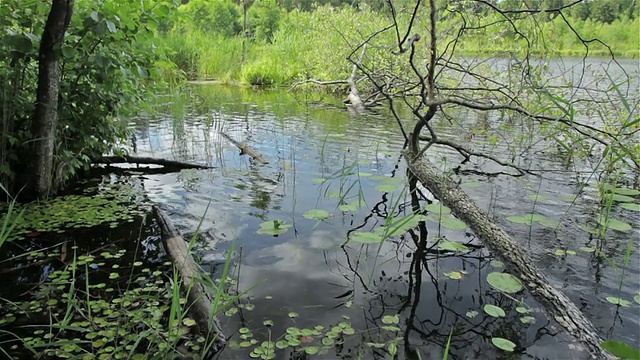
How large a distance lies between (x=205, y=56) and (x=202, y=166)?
1245 centimetres

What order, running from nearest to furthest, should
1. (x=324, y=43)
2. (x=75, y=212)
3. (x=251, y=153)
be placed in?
(x=75, y=212) → (x=251, y=153) → (x=324, y=43)

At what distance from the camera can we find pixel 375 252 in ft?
11.5

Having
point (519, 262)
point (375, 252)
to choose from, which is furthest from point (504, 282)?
point (375, 252)

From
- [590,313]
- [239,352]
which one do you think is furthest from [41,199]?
[590,313]

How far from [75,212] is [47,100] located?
99cm

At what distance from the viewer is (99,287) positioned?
2.75 m

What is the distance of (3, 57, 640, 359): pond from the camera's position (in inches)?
98.3

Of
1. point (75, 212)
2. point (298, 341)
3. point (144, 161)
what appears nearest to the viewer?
point (298, 341)

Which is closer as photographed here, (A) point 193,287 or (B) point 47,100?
(A) point 193,287

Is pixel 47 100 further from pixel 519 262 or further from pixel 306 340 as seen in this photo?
pixel 519 262

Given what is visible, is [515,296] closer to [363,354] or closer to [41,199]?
[363,354]

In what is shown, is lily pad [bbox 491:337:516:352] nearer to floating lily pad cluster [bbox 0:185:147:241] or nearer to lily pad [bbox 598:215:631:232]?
lily pad [bbox 598:215:631:232]

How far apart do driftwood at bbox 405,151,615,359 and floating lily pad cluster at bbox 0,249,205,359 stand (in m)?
2.00

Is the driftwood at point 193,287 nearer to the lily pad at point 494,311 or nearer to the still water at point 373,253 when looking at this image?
the still water at point 373,253
